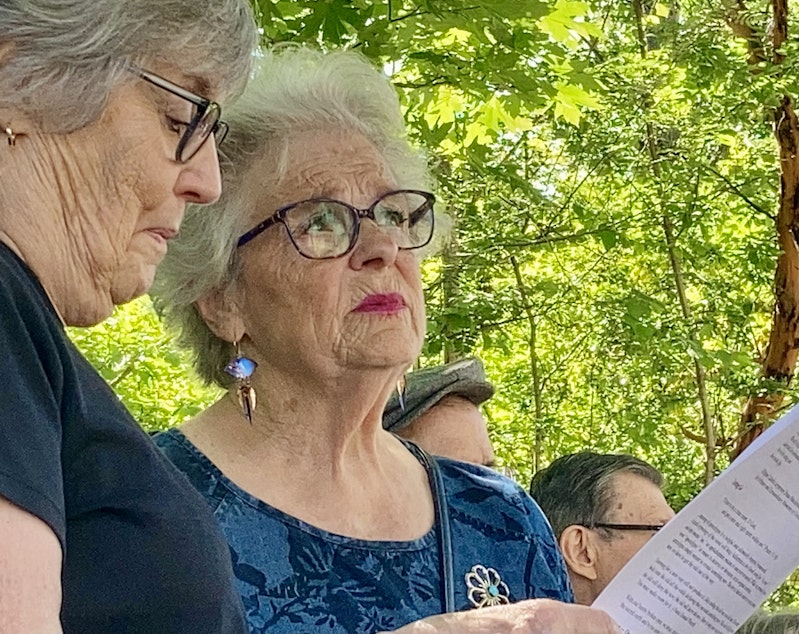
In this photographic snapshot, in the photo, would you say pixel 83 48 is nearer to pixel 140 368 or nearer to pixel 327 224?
pixel 327 224

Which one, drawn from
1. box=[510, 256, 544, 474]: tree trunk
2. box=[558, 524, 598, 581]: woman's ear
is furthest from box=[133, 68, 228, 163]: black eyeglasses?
box=[510, 256, 544, 474]: tree trunk

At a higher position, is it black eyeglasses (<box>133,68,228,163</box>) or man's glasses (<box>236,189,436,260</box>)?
black eyeglasses (<box>133,68,228,163</box>)

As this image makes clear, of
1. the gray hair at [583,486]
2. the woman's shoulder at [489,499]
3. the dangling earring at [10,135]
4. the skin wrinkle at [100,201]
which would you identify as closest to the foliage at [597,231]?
the gray hair at [583,486]

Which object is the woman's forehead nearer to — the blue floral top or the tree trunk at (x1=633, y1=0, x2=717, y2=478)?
the blue floral top

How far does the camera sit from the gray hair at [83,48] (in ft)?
3.48

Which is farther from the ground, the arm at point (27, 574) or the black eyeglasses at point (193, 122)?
the black eyeglasses at point (193, 122)

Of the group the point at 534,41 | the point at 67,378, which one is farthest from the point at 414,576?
the point at 534,41

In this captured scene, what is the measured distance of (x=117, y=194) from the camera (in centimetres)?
112

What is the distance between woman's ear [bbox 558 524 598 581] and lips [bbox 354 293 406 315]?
1.37 metres

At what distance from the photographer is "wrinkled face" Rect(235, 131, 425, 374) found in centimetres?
180

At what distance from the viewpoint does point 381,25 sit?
3.09 m

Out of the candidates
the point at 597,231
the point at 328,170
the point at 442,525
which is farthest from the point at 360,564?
the point at 597,231

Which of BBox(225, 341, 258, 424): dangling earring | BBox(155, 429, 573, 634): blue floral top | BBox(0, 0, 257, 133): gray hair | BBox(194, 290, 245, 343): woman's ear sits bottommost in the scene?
BBox(155, 429, 573, 634): blue floral top

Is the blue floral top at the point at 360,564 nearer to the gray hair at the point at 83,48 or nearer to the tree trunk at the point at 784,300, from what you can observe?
the gray hair at the point at 83,48
